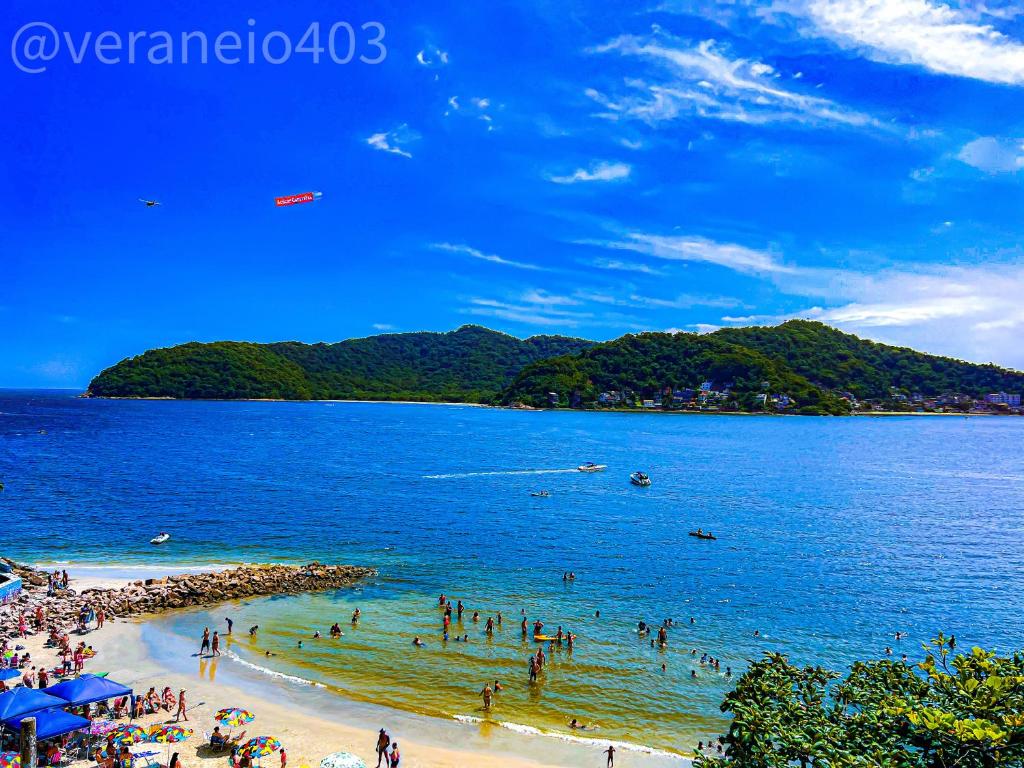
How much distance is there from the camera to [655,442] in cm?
14838

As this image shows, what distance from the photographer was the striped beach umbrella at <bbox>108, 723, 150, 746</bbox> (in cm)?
2026

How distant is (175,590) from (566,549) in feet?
96.9

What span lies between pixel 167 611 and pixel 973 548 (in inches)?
2547

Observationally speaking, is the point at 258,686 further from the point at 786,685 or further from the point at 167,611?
the point at 786,685

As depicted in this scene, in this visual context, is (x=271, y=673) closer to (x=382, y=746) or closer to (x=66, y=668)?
(x=66, y=668)

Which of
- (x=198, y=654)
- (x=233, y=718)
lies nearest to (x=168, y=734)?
(x=233, y=718)

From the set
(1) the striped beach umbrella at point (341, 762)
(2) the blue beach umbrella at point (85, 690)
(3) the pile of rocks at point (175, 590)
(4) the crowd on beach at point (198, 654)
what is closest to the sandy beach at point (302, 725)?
(4) the crowd on beach at point (198, 654)

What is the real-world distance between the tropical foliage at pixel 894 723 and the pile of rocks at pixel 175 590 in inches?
1311

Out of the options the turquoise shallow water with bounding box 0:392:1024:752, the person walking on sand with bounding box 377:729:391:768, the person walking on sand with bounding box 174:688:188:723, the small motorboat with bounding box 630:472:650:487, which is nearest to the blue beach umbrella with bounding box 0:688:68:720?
the person walking on sand with bounding box 174:688:188:723

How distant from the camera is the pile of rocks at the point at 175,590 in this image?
34594 mm

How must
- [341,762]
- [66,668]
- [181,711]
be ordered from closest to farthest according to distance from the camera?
[341,762]
[181,711]
[66,668]

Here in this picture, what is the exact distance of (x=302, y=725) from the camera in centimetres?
2434

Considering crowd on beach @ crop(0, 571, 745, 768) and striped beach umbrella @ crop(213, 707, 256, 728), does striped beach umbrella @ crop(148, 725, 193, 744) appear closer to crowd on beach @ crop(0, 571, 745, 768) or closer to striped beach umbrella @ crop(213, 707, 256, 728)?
crowd on beach @ crop(0, 571, 745, 768)

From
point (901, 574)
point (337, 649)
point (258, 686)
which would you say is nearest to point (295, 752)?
point (258, 686)
